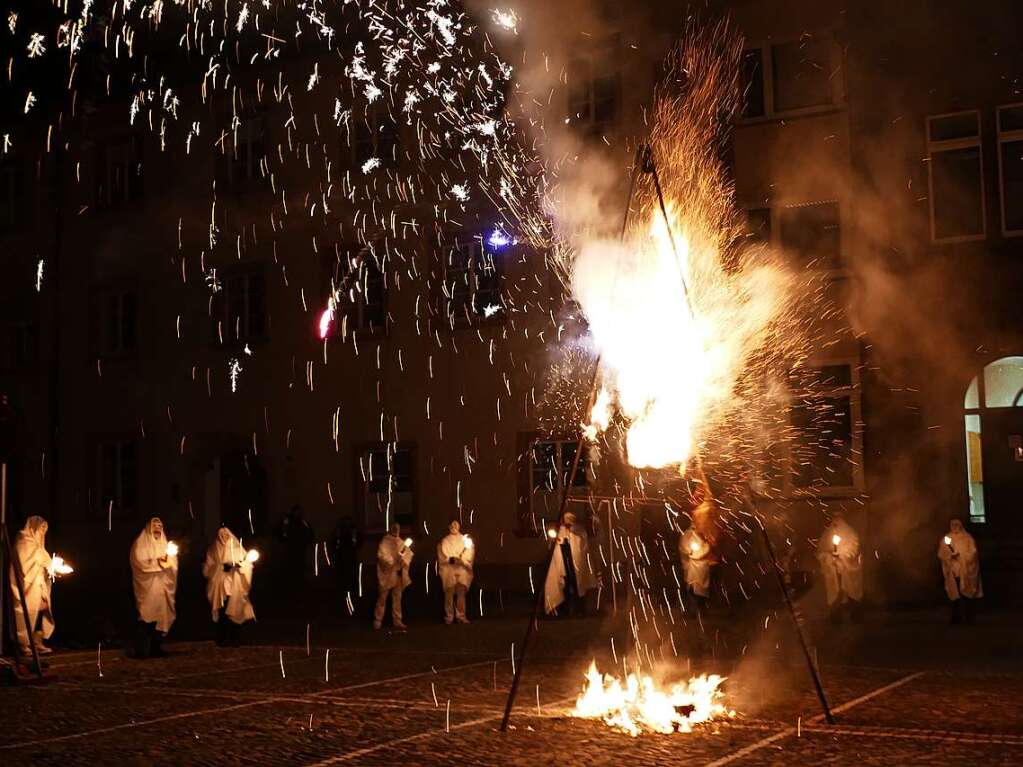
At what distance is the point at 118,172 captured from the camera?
28344mm

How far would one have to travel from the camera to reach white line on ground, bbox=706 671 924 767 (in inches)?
306

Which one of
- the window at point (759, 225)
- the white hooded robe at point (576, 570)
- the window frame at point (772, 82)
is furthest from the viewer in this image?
the window at point (759, 225)

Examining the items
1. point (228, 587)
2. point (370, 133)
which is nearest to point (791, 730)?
point (228, 587)

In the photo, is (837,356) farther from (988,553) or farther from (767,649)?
(767,649)

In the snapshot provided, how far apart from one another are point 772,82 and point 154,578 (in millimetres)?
12548

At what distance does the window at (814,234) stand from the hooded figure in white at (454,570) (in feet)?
23.4

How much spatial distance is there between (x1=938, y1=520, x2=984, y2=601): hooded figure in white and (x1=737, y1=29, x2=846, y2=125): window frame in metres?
7.17

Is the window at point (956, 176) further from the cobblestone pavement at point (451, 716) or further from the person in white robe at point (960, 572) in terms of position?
the cobblestone pavement at point (451, 716)

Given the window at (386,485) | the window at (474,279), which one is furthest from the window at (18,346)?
the window at (474,279)

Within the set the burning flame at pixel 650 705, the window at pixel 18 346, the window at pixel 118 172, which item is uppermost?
the window at pixel 118 172

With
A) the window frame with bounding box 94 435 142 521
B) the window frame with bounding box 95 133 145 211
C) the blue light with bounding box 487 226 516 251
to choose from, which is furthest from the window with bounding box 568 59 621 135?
the window frame with bounding box 94 435 142 521

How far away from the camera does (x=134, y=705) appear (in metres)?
10.6

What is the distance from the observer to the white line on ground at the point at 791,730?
25.5 ft

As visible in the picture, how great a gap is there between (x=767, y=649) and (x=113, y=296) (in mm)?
19238
